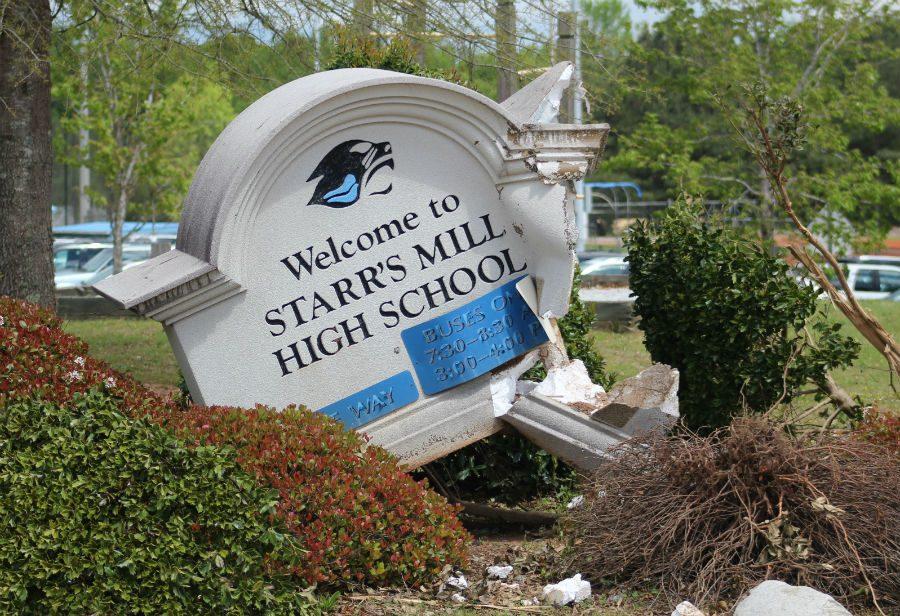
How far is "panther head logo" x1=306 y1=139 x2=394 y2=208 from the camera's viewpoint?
5.40 metres

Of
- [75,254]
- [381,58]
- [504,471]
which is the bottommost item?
[75,254]

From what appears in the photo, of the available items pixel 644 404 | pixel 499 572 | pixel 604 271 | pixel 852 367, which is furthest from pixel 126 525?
pixel 604 271

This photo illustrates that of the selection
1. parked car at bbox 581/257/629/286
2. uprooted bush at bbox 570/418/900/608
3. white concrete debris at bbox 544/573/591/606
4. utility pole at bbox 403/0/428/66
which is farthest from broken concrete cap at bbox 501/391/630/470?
parked car at bbox 581/257/629/286

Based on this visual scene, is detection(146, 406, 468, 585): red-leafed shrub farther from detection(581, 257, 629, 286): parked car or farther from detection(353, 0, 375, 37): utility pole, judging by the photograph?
detection(581, 257, 629, 286): parked car

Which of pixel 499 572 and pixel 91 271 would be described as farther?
pixel 91 271

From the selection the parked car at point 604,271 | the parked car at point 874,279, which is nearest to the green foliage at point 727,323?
the parked car at point 604,271

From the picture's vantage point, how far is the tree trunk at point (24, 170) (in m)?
8.78

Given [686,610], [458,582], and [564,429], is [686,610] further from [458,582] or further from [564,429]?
[564,429]

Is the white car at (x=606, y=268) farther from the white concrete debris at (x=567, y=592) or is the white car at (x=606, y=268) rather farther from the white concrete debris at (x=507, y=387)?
the white concrete debris at (x=567, y=592)

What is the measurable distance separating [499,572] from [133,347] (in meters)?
9.19

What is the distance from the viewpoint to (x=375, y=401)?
18.2 ft

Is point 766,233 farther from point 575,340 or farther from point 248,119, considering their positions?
point 248,119

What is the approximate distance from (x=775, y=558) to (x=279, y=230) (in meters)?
2.83

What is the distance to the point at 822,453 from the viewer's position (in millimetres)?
4648
